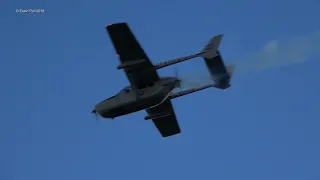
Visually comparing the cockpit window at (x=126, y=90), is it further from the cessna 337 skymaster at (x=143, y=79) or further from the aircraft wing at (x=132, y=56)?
the aircraft wing at (x=132, y=56)

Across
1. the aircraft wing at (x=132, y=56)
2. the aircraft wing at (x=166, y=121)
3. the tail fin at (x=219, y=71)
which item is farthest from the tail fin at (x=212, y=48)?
the aircraft wing at (x=166, y=121)

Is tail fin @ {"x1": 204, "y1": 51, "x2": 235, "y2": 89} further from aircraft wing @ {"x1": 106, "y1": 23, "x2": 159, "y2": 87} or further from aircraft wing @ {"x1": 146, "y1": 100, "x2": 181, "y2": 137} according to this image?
aircraft wing @ {"x1": 146, "y1": 100, "x2": 181, "y2": 137}

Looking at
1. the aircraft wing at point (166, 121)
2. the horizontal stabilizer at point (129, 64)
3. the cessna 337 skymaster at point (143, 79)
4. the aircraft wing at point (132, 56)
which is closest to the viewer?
the aircraft wing at point (132, 56)

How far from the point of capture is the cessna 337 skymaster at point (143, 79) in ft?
127

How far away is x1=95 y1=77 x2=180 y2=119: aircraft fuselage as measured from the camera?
134 feet

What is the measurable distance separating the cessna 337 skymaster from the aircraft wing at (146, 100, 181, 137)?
556mm

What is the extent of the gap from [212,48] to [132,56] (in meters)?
5.15

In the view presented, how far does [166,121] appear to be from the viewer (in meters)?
45.3

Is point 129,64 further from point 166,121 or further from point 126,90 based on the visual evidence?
point 166,121

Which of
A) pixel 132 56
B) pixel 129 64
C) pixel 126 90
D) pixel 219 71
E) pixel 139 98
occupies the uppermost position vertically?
pixel 132 56

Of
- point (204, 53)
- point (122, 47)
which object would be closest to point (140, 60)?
point (122, 47)

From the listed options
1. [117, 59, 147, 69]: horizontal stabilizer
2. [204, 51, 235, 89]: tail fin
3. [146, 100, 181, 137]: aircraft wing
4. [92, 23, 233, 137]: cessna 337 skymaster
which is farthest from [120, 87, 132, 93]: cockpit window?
[204, 51, 235, 89]: tail fin

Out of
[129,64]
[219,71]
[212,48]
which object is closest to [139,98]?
[129,64]

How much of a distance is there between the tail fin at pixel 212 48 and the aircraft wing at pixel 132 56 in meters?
3.47
